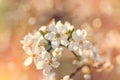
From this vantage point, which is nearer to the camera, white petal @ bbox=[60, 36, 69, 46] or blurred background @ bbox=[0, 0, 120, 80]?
white petal @ bbox=[60, 36, 69, 46]

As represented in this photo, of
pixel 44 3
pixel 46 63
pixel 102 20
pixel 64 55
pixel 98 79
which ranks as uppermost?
pixel 44 3

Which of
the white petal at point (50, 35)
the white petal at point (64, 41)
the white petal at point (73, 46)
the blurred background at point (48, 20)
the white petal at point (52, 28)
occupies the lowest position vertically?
the white petal at point (73, 46)

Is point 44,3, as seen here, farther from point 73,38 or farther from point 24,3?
point 73,38

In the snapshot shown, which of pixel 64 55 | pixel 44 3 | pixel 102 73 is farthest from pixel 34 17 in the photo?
pixel 102 73

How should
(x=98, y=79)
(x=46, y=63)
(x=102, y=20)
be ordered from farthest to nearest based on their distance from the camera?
(x=102, y=20) → (x=98, y=79) → (x=46, y=63)

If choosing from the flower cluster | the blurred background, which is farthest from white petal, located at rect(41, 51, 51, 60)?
the blurred background

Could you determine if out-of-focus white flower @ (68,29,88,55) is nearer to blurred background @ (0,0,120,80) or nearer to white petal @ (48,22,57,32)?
white petal @ (48,22,57,32)

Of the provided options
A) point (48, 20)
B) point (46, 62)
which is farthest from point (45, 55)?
point (48, 20)

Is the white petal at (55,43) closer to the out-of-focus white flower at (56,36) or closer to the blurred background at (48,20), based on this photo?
the out-of-focus white flower at (56,36)

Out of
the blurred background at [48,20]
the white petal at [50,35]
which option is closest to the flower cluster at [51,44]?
the white petal at [50,35]
